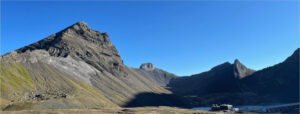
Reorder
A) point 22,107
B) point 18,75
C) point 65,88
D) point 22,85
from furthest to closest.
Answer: point 65,88 < point 18,75 < point 22,85 < point 22,107

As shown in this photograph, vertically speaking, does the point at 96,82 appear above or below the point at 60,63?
below

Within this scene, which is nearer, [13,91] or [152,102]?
[13,91]

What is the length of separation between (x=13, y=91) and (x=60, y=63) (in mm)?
67976

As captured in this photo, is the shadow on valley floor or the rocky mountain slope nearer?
the rocky mountain slope

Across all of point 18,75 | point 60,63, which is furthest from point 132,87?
point 18,75

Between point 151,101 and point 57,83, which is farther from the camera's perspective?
point 151,101

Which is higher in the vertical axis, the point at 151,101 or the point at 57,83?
the point at 57,83

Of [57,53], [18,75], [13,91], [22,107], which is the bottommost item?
[22,107]

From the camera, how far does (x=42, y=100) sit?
96.8 metres

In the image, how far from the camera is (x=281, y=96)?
199 meters

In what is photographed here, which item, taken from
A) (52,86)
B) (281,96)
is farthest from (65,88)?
(281,96)

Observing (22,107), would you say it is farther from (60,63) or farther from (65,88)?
(60,63)

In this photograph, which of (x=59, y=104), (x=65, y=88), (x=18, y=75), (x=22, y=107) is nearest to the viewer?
(x=22, y=107)

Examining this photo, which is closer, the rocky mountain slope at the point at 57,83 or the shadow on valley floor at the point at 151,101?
the rocky mountain slope at the point at 57,83
